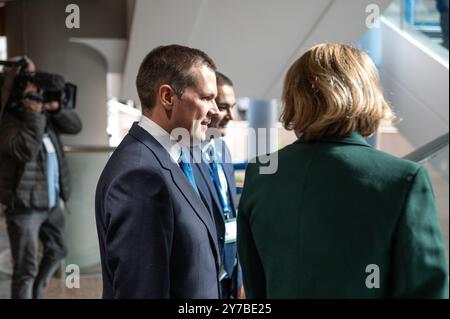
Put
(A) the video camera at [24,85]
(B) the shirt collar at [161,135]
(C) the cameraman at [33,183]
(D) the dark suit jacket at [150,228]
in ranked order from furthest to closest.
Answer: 1. (C) the cameraman at [33,183]
2. (A) the video camera at [24,85]
3. (B) the shirt collar at [161,135]
4. (D) the dark suit jacket at [150,228]

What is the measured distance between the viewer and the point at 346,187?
1023 millimetres

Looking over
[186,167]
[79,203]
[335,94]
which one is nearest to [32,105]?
[79,203]

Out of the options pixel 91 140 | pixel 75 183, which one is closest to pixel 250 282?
pixel 75 183

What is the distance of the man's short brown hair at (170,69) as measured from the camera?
1.25 m

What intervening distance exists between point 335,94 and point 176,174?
0.38 meters

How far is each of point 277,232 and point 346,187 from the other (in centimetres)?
15

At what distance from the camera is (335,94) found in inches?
41.1

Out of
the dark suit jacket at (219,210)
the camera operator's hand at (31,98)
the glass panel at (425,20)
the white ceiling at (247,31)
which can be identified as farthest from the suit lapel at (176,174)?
the glass panel at (425,20)

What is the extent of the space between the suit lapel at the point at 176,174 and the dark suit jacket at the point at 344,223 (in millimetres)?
146

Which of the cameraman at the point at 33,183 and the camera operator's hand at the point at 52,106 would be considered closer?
the cameraman at the point at 33,183

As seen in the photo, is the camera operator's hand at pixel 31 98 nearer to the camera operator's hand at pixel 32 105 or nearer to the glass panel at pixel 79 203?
the camera operator's hand at pixel 32 105

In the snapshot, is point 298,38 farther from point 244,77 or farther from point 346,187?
point 346,187

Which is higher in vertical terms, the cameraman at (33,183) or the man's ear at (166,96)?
the man's ear at (166,96)

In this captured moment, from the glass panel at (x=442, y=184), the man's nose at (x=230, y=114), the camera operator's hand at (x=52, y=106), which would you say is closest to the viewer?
the man's nose at (x=230, y=114)
